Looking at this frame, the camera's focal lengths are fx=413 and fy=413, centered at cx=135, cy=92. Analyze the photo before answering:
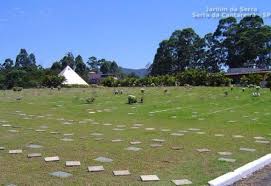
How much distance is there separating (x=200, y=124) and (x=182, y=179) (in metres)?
6.71

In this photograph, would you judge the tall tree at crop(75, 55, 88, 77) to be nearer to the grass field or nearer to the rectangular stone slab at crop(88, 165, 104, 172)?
the grass field

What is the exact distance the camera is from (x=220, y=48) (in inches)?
2618

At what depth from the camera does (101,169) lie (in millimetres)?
6160

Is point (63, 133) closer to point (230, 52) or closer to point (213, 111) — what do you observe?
point (213, 111)

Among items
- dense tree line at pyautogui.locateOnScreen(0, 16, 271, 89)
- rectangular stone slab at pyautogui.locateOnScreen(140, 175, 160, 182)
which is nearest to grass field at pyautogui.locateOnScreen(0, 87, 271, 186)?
rectangular stone slab at pyautogui.locateOnScreen(140, 175, 160, 182)

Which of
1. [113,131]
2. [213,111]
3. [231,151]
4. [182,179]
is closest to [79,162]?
[182,179]

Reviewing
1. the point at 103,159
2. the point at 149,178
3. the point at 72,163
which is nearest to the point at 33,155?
the point at 72,163

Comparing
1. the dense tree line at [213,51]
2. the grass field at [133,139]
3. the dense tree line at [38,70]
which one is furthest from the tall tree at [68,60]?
the grass field at [133,139]

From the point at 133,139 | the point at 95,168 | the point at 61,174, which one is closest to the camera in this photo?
the point at 61,174

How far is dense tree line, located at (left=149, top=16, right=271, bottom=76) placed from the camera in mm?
62031

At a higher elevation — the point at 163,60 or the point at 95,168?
the point at 163,60

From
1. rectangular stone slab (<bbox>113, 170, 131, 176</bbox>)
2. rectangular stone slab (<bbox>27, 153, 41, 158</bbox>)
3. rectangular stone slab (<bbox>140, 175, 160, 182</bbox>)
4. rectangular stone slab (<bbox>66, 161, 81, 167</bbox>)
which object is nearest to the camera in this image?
rectangular stone slab (<bbox>140, 175, 160, 182</bbox>)

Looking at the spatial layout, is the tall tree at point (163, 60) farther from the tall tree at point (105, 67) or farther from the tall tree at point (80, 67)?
the tall tree at point (105, 67)

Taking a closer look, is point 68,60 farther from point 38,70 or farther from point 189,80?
point 189,80
